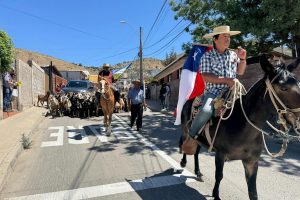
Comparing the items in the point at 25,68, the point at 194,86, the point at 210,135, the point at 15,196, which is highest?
the point at 25,68

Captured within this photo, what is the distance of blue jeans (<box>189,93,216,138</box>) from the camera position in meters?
4.97

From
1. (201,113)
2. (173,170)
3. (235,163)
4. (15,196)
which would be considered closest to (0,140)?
(15,196)

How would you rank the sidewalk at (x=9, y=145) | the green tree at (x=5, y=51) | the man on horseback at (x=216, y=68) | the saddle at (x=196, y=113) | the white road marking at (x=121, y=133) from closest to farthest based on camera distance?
1. the saddle at (x=196, y=113)
2. the man on horseback at (x=216, y=68)
3. the sidewalk at (x=9, y=145)
4. the white road marking at (x=121, y=133)
5. the green tree at (x=5, y=51)

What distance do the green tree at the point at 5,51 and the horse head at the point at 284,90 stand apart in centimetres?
1417

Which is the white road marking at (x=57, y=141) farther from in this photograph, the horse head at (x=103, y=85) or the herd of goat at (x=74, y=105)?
the herd of goat at (x=74, y=105)

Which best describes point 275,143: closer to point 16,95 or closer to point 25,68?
point 16,95

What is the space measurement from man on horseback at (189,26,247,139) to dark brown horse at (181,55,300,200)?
0.21 metres

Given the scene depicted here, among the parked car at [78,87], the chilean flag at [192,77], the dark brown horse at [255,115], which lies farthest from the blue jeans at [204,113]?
the parked car at [78,87]

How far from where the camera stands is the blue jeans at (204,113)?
4969mm

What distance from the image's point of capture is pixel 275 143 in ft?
34.6

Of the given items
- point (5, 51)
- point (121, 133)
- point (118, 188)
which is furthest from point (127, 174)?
point (5, 51)

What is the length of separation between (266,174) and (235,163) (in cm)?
87

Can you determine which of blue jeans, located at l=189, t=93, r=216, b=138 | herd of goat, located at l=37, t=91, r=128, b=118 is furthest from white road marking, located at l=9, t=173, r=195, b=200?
herd of goat, located at l=37, t=91, r=128, b=118

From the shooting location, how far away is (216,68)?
504 centimetres
